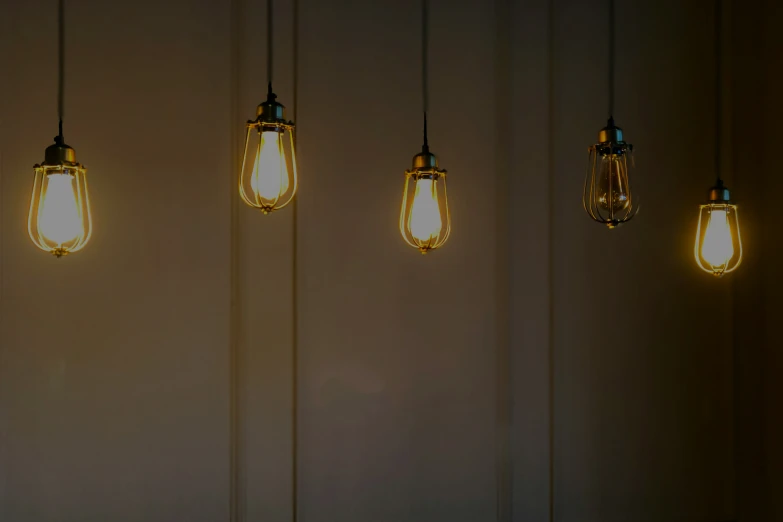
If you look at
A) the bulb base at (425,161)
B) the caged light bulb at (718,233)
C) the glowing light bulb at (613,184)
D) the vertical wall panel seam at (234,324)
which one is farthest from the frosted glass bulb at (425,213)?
the caged light bulb at (718,233)

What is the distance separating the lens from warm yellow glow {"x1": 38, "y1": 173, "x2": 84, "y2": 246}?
177 centimetres

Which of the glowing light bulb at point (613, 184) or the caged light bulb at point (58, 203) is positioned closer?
the caged light bulb at point (58, 203)

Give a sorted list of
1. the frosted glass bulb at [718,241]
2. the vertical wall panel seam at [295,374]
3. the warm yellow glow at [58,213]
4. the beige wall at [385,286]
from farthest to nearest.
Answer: the vertical wall panel seam at [295,374]
the beige wall at [385,286]
the frosted glass bulb at [718,241]
the warm yellow glow at [58,213]

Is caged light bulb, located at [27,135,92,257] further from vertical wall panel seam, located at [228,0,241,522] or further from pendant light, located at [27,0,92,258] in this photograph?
vertical wall panel seam, located at [228,0,241,522]

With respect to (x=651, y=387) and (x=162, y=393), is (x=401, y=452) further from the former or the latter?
(x=651, y=387)

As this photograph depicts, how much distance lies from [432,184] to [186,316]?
3.37 ft

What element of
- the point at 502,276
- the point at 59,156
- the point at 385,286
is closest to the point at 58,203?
the point at 59,156

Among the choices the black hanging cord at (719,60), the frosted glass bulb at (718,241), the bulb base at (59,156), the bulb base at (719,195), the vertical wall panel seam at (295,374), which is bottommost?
the vertical wall panel seam at (295,374)

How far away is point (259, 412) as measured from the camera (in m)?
2.43

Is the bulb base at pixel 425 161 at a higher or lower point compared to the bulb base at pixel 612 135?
lower

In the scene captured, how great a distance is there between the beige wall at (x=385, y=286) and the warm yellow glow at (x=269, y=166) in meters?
0.61

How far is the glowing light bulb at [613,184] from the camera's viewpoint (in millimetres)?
2088

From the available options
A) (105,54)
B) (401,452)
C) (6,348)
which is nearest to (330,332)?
(401,452)

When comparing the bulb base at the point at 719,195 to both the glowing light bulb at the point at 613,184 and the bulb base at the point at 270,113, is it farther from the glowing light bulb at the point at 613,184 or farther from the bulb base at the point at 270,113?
the bulb base at the point at 270,113
